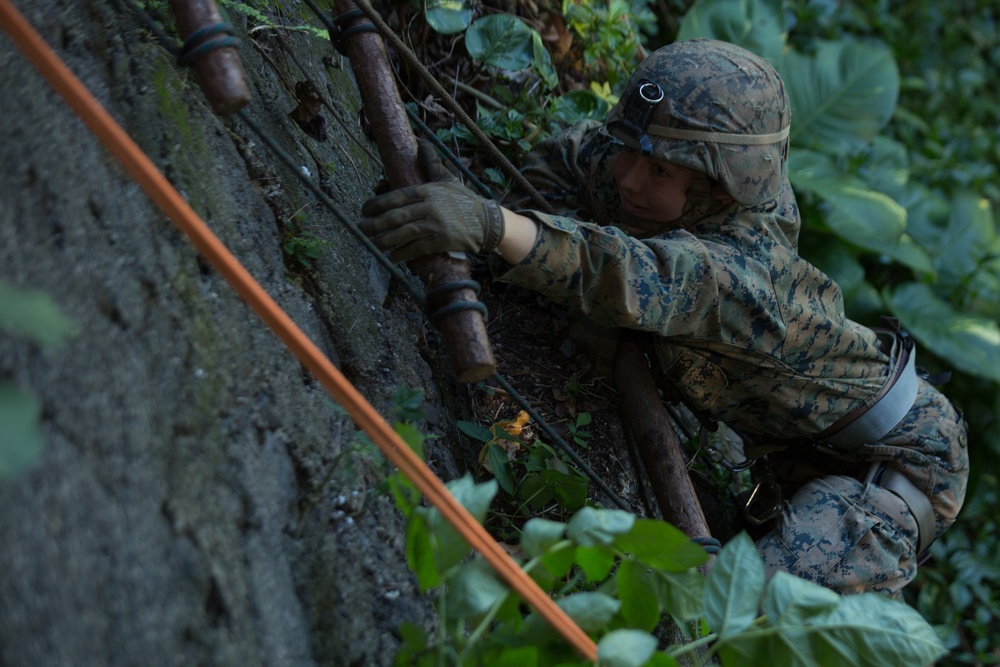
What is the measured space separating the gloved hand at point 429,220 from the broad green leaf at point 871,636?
45.1 inches

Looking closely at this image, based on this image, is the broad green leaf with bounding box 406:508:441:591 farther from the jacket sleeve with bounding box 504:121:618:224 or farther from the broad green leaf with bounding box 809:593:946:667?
the jacket sleeve with bounding box 504:121:618:224

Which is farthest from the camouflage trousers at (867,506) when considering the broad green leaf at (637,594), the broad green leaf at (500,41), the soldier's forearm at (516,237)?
the broad green leaf at (500,41)

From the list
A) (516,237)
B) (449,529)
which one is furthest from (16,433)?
(516,237)

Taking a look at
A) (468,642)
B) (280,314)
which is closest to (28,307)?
(280,314)

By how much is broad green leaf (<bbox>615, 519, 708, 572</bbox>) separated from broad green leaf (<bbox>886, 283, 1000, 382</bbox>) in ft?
12.1

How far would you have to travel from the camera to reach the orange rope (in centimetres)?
154

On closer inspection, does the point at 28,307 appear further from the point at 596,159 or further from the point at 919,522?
the point at 919,522

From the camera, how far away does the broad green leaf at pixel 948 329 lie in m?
4.90

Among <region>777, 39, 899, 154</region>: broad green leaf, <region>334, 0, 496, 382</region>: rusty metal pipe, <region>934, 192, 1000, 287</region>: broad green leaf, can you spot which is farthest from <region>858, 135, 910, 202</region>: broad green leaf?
<region>334, 0, 496, 382</region>: rusty metal pipe

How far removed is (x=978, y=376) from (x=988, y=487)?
25.7 inches

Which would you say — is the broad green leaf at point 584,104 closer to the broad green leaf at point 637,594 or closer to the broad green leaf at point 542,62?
the broad green leaf at point 542,62

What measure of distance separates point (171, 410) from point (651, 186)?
5.87 feet

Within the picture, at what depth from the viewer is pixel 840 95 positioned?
203 inches

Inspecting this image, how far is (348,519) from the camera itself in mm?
1929
